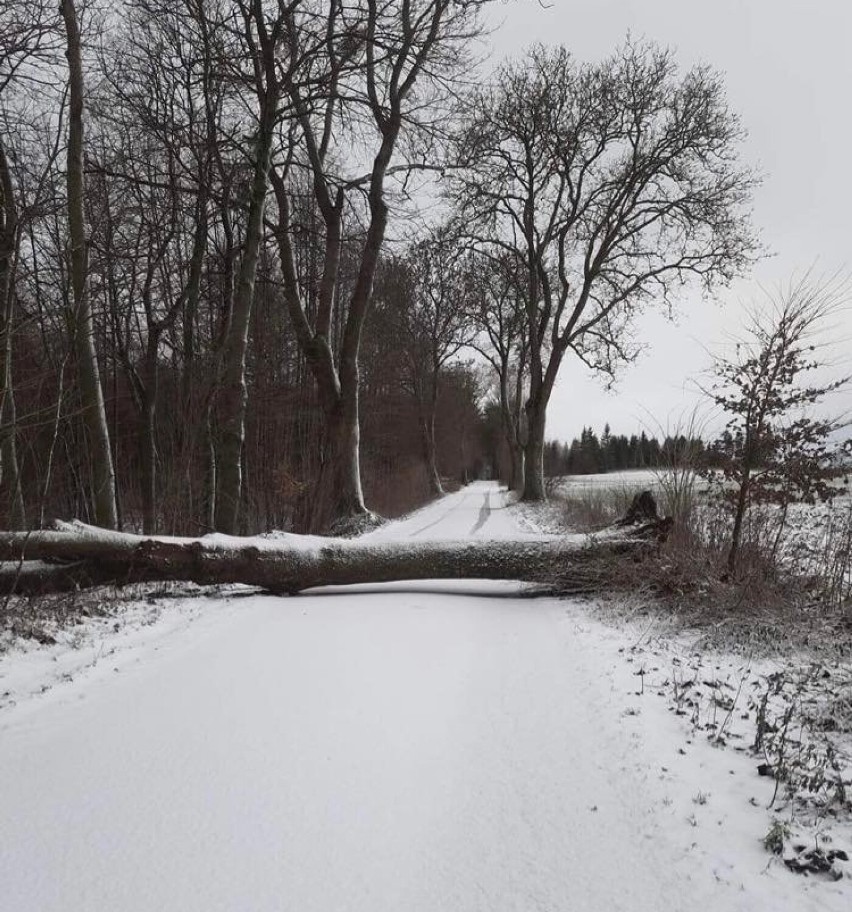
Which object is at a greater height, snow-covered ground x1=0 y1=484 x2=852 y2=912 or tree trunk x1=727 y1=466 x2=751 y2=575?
tree trunk x1=727 y1=466 x2=751 y2=575

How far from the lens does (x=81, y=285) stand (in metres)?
7.44

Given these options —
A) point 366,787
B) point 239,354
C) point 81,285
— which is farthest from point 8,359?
point 239,354

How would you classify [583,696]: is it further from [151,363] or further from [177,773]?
[151,363]

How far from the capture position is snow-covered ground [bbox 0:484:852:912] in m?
1.99

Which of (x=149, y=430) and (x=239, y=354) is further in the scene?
(x=149, y=430)

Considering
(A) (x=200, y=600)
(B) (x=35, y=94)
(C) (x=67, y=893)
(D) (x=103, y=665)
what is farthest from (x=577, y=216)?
(C) (x=67, y=893)

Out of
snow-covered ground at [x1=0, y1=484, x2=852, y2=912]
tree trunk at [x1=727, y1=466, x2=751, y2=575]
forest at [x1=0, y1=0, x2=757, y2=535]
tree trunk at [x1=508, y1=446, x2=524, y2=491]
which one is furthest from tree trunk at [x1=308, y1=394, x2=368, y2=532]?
tree trunk at [x1=508, y1=446, x2=524, y2=491]

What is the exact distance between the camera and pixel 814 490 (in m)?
5.85

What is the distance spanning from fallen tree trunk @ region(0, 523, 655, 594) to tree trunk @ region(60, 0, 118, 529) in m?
2.37

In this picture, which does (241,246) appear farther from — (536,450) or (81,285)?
(536,450)

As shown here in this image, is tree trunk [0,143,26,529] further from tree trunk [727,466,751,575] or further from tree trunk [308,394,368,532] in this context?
tree trunk [727,466,751,575]

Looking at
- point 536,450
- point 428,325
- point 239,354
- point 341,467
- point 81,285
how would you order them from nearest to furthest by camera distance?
point 81,285
point 239,354
point 341,467
point 536,450
point 428,325

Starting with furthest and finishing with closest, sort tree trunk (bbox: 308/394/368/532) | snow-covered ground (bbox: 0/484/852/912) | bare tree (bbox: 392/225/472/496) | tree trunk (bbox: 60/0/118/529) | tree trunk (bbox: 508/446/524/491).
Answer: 1. tree trunk (bbox: 508/446/524/491)
2. bare tree (bbox: 392/225/472/496)
3. tree trunk (bbox: 308/394/368/532)
4. tree trunk (bbox: 60/0/118/529)
5. snow-covered ground (bbox: 0/484/852/912)

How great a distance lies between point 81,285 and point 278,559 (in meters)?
4.42
